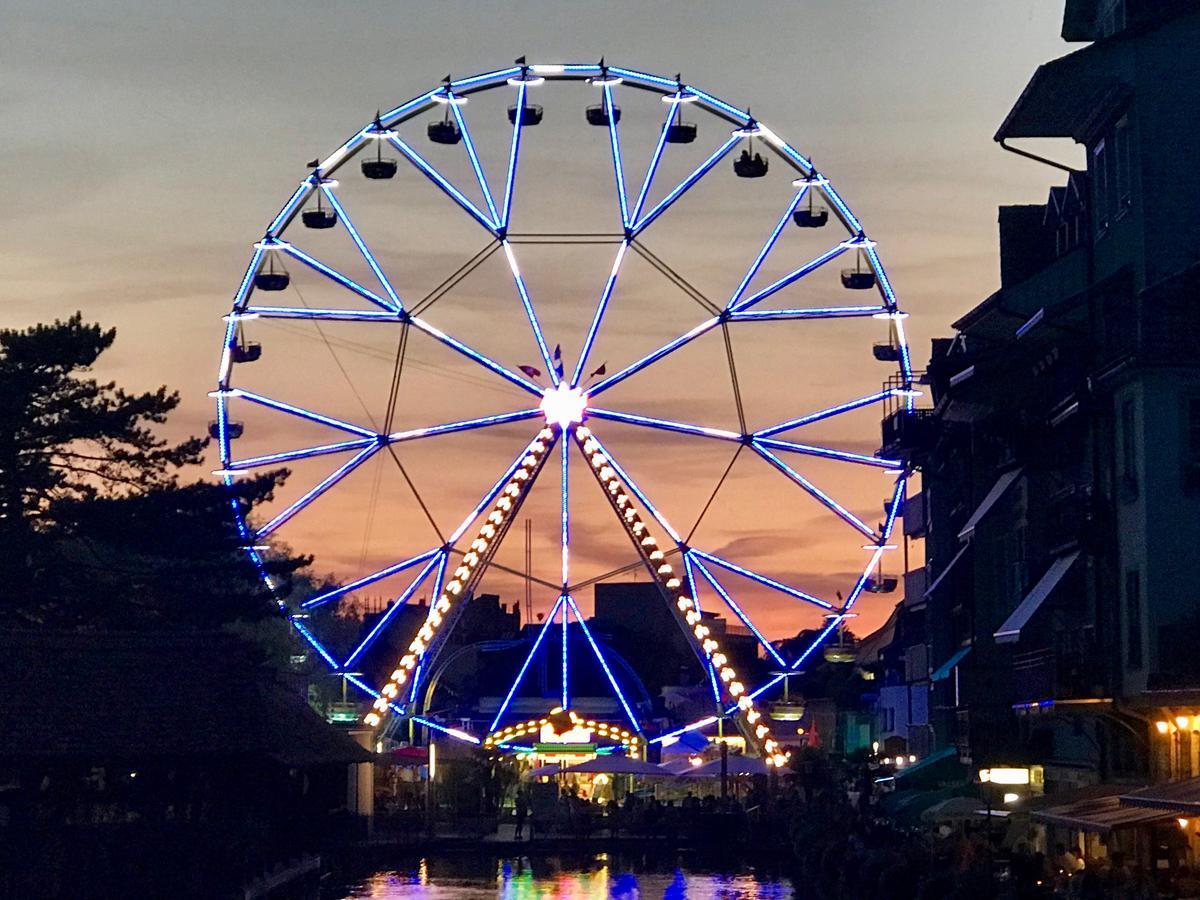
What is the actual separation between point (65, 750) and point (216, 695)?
3.19 metres

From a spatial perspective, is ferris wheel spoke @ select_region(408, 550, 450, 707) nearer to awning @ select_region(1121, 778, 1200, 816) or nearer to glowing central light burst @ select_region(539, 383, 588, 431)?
glowing central light burst @ select_region(539, 383, 588, 431)

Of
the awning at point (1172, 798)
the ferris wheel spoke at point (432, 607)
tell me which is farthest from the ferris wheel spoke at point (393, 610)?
the awning at point (1172, 798)

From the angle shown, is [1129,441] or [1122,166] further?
[1122,166]

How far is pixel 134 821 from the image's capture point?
37719 millimetres

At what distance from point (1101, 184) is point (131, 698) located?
17036mm

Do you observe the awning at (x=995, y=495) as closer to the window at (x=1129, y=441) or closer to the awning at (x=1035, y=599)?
the awning at (x=1035, y=599)

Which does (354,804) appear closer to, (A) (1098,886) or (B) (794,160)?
(B) (794,160)

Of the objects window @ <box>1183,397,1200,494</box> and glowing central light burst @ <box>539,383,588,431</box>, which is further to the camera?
glowing central light burst @ <box>539,383,588,431</box>

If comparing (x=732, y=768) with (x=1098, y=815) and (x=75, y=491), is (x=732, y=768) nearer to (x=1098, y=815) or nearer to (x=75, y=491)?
(x=75, y=491)

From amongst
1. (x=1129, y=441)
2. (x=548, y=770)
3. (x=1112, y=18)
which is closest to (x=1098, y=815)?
(x=1129, y=441)

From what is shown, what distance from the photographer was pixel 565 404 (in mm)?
56938

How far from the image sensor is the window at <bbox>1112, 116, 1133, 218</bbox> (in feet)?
118

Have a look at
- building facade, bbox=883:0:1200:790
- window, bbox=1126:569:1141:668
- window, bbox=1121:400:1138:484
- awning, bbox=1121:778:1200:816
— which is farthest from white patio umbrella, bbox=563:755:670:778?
awning, bbox=1121:778:1200:816

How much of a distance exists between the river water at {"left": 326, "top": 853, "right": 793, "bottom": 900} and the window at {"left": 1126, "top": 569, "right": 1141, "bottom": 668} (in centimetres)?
1496
